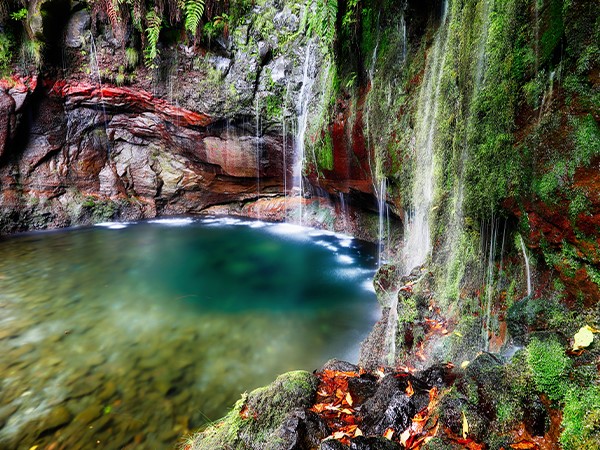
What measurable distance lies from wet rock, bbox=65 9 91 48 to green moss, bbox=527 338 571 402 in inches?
604

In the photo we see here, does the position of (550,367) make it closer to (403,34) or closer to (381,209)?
(403,34)

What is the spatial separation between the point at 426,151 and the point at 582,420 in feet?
14.1

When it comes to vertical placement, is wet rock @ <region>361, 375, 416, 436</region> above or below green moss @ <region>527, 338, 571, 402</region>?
below

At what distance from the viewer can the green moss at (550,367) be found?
5.21 feet

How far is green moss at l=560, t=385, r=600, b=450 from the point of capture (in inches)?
52.3

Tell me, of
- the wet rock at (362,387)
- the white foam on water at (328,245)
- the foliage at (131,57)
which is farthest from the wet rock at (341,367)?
the foliage at (131,57)

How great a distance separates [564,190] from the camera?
6.66 feet

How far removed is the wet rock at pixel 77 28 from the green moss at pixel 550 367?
15.3m

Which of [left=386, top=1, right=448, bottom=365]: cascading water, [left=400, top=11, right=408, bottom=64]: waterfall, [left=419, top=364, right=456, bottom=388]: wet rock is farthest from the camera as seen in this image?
[left=400, top=11, right=408, bottom=64]: waterfall

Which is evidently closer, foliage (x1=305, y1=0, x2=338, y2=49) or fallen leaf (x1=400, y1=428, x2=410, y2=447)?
fallen leaf (x1=400, y1=428, x2=410, y2=447)

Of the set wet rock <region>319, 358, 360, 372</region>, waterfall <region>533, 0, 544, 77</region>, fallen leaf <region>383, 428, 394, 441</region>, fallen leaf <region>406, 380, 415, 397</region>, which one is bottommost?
wet rock <region>319, 358, 360, 372</region>

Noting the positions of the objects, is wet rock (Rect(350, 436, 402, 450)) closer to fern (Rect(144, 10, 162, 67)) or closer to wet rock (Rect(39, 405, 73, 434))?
wet rock (Rect(39, 405, 73, 434))

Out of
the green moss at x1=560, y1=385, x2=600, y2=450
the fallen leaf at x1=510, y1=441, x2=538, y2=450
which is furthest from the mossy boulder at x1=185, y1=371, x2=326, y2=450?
the green moss at x1=560, y1=385, x2=600, y2=450

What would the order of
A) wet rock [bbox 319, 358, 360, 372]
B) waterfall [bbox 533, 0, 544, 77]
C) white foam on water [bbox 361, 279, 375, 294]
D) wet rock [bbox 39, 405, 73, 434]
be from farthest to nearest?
white foam on water [bbox 361, 279, 375, 294] → wet rock [bbox 39, 405, 73, 434] → wet rock [bbox 319, 358, 360, 372] → waterfall [bbox 533, 0, 544, 77]
